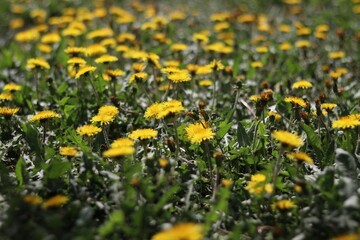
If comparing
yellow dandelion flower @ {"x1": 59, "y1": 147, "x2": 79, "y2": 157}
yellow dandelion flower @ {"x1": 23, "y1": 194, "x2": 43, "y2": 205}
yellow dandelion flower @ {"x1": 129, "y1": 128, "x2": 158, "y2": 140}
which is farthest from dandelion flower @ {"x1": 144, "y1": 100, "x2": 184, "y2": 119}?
yellow dandelion flower @ {"x1": 23, "y1": 194, "x2": 43, "y2": 205}

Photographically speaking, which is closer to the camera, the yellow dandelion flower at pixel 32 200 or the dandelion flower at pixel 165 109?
the yellow dandelion flower at pixel 32 200

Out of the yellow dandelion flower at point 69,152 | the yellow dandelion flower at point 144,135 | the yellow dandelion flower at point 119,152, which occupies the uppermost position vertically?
the yellow dandelion flower at point 144,135

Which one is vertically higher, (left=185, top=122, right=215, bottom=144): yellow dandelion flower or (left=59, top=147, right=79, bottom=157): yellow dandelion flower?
(left=185, top=122, right=215, bottom=144): yellow dandelion flower

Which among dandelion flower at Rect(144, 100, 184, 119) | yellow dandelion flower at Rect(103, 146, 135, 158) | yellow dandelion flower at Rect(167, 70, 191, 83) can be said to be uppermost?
yellow dandelion flower at Rect(167, 70, 191, 83)

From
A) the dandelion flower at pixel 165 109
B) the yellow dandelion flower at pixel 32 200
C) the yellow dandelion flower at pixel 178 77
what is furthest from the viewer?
the yellow dandelion flower at pixel 178 77

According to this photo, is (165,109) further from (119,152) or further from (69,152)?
(69,152)

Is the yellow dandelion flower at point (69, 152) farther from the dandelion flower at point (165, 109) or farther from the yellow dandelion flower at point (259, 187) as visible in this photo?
the yellow dandelion flower at point (259, 187)

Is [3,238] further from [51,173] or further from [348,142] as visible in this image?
[348,142]

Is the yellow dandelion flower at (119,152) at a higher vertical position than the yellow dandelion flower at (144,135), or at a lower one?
lower

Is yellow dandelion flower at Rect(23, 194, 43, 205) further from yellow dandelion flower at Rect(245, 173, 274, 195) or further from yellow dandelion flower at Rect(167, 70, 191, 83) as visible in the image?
yellow dandelion flower at Rect(167, 70, 191, 83)

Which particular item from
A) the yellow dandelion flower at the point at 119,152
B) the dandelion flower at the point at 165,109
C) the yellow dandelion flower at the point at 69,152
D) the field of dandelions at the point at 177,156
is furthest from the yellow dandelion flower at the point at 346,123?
the yellow dandelion flower at the point at 69,152
